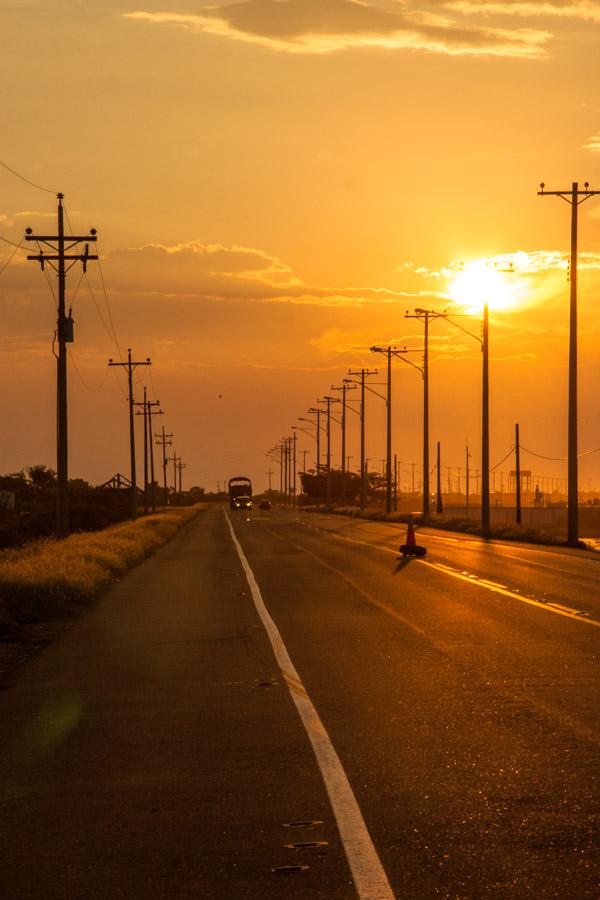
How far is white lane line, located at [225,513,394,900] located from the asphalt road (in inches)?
0.8

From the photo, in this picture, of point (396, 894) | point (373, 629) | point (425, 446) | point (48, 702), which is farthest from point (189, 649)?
point (425, 446)

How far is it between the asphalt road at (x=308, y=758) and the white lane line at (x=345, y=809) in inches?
0.8

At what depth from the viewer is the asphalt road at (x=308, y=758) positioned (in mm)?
6512

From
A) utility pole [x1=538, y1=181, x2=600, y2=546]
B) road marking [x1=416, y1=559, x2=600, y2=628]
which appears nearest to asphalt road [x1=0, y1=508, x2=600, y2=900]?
road marking [x1=416, y1=559, x2=600, y2=628]

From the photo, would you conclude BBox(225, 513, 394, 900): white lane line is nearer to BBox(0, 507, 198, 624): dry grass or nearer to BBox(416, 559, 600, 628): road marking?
BBox(416, 559, 600, 628): road marking

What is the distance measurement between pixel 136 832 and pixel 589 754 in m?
3.24

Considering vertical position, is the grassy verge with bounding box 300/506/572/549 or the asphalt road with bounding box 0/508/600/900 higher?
the asphalt road with bounding box 0/508/600/900

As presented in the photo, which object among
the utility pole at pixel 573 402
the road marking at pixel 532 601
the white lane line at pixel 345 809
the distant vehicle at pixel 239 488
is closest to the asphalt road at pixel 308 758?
the white lane line at pixel 345 809

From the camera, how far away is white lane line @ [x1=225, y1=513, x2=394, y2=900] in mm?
6246

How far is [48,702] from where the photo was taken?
39.9 feet

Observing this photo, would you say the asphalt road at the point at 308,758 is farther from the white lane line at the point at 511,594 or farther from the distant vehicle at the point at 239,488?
the distant vehicle at the point at 239,488

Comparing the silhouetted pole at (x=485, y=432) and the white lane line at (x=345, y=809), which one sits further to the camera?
the silhouetted pole at (x=485, y=432)

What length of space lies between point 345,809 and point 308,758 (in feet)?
5.06

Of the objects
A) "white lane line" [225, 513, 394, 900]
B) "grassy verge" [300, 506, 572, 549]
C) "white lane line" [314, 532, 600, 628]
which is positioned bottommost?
"grassy verge" [300, 506, 572, 549]
